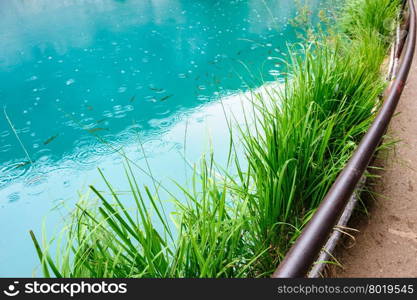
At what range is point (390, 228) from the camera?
1.26 metres

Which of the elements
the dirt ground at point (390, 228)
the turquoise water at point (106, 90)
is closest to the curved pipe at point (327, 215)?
the dirt ground at point (390, 228)

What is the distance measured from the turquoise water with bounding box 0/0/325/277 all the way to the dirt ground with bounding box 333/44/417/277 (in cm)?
80

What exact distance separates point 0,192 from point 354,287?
9.95 ft

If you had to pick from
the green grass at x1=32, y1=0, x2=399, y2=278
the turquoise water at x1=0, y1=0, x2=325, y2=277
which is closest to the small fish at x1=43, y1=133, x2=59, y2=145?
the turquoise water at x1=0, y1=0, x2=325, y2=277

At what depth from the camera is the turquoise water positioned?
2.92m

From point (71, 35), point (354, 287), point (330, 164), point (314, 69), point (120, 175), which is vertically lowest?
point (120, 175)

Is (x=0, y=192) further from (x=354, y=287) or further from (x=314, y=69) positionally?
(x=354, y=287)

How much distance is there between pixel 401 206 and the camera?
1368 mm

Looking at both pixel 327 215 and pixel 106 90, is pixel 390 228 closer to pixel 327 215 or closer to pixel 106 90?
pixel 327 215

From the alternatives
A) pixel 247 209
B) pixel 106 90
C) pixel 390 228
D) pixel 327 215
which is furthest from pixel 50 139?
pixel 327 215

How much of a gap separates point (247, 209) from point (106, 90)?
395cm

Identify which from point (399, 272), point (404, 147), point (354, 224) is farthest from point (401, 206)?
point (404, 147)

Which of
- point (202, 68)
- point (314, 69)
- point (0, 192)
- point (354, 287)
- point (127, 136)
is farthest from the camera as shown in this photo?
point (202, 68)

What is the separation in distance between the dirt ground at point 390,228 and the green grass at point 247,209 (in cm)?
20
